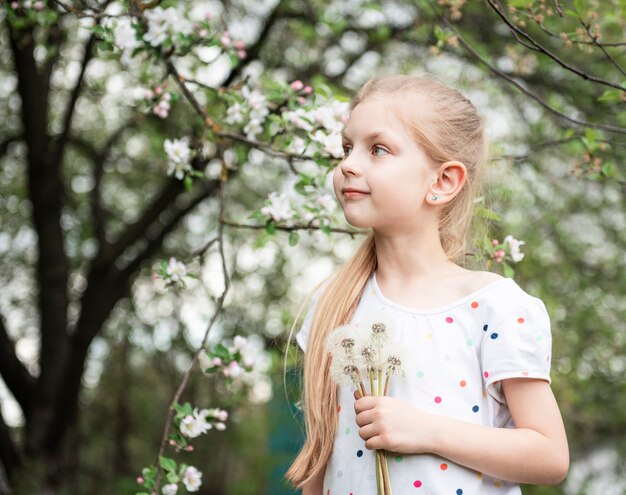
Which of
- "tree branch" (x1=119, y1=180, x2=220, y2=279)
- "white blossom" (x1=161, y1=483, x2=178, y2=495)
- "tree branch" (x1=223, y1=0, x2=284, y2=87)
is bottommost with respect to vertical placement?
"tree branch" (x1=119, y1=180, x2=220, y2=279)

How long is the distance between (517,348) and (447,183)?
400 millimetres

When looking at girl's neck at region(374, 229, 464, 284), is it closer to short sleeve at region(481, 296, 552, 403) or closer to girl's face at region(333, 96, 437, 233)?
girl's face at region(333, 96, 437, 233)

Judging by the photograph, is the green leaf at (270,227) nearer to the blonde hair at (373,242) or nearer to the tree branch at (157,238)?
the blonde hair at (373,242)

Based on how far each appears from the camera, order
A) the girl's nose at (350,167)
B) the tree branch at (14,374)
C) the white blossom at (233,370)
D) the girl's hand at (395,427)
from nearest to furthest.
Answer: the girl's hand at (395,427)
the girl's nose at (350,167)
the white blossom at (233,370)
the tree branch at (14,374)

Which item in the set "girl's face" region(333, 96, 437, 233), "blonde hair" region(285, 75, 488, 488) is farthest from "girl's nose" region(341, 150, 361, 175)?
"blonde hair" region(285, 75, 488, 488)

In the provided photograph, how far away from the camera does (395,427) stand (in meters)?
1.61

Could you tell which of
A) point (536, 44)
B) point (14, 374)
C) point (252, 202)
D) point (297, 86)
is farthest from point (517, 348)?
point (252, 202)

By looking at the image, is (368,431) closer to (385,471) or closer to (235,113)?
(385,471)

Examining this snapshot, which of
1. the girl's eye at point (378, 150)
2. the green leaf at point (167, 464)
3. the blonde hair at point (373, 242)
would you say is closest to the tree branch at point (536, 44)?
the blonde hair at point (373, 242)

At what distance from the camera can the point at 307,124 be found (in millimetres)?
2633

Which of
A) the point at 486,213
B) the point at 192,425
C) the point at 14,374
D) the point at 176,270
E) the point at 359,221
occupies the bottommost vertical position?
the point at 14,374

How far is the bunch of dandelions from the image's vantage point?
1.64m

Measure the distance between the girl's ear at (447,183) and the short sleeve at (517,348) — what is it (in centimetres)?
29

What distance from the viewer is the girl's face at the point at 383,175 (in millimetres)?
1778
